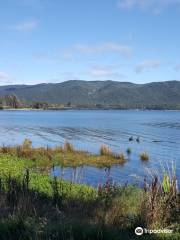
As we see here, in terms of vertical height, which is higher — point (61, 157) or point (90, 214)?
point (90, 214)

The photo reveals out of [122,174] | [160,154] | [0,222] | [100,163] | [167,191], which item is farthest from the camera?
[160,154]

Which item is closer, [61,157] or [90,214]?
[90,214]

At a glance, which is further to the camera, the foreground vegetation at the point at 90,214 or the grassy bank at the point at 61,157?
the grassy bank at the point at 61,157

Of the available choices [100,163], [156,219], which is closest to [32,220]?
[156,219]

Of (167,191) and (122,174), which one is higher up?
(167,191)

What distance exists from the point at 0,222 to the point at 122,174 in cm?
2138

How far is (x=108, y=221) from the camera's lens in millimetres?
9023

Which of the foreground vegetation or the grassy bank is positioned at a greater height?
the foreground vegetation

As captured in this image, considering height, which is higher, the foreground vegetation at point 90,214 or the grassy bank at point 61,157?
the foreground vegetation at point 90,214

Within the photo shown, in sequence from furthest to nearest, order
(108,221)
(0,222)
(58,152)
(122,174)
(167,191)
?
(58,152) < (122,174) < (167,191) < (108,221) < (0,222)

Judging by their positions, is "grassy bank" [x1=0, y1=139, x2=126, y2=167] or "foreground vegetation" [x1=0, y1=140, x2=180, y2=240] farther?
"grassy bank" [x1=0, y1=139, x2=126, y2=167]

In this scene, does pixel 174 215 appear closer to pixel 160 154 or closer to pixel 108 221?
pixel 108 221

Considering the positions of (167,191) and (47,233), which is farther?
(167,191)

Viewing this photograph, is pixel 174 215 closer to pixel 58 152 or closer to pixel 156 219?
pixel 156 219
